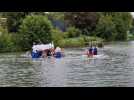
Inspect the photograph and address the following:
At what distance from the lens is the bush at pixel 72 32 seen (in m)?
8.44

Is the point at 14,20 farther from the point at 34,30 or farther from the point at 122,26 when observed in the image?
the point at 122,26

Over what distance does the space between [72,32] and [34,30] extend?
0.77 m

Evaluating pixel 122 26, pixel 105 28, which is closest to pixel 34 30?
pixel 105 28

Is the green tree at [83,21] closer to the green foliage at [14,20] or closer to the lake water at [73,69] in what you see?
the lake water at [73,69]

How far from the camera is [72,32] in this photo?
8555mm

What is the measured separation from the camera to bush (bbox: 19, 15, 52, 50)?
27.1 ft

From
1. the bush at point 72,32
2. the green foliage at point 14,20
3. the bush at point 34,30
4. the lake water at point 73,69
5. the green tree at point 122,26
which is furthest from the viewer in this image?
the lake water at point 73,69

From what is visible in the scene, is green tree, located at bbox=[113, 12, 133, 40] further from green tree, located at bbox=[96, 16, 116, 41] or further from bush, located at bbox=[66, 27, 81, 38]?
bush, located at bbox=[66, 27, 81, 38]

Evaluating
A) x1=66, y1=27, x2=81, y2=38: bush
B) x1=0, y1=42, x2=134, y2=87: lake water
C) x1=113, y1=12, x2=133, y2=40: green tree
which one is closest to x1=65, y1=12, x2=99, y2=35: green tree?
x1=66, y1=27, x2=81, y2=38: bush

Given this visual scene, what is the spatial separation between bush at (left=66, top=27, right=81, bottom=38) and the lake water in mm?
525

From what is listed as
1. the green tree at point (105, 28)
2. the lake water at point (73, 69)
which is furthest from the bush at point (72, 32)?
the lake water at point (73, 69)

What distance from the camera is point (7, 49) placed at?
8273 mm

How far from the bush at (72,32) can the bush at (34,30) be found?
434mm
